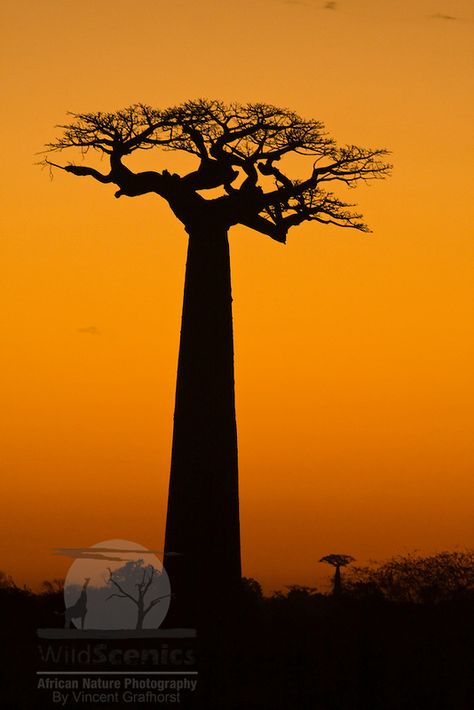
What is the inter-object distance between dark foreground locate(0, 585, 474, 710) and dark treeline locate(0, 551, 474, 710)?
0.02 meters

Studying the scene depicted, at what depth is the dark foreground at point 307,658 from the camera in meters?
16.8

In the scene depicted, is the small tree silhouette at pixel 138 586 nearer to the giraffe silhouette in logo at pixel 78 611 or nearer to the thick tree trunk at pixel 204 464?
the giraffe silhouette in logo at pixel 78 611

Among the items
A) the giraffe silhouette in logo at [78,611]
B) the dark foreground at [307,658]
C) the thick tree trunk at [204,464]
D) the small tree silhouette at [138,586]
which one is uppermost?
the thick tree trunk at [204,464]

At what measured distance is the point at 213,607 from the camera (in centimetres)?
2242

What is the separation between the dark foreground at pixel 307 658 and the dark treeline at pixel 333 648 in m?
0.02

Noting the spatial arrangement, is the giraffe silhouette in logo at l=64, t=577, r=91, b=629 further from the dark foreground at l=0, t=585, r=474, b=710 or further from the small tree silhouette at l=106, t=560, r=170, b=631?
the small tree silhouette at l=106, t=560, r=170, b=631

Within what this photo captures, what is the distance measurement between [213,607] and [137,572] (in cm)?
136

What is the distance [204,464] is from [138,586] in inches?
89.7

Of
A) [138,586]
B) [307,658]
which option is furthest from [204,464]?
[307,658]

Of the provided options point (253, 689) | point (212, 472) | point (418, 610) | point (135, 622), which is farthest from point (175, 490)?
point (253, 689)

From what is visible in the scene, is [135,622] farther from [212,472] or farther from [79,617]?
[212,472]

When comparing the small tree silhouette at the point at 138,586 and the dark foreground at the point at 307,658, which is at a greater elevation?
the small tree silhouette at the point at 138,586

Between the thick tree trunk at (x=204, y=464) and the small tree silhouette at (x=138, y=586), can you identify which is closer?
the small tree silhouette at (x=138, y=586)

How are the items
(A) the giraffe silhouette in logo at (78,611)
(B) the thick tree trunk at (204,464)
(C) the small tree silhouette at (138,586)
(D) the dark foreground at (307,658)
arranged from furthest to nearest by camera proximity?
(B) the thick tree trunk at (204,464) → (C) the small tree silhouette at (138,586) → (A) the giraffe silhouette in logo at (78,611) → (D) the dark foreground at (307,658)
